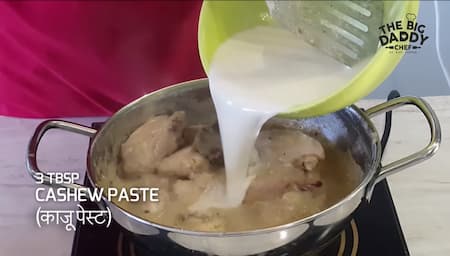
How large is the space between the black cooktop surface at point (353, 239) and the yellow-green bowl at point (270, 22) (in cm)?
19

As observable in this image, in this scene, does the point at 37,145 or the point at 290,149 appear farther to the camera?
A: the point at 290,149

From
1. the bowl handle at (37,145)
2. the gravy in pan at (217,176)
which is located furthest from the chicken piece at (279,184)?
the bowl handle at (37,145)

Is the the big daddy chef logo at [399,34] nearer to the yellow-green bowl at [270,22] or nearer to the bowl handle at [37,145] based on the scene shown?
the yellow-green bowl at [270,22]

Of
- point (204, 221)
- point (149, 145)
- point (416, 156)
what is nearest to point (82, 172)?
point (149, 145)

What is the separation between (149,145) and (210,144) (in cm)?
10

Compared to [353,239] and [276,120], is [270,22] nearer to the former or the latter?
[276,120]

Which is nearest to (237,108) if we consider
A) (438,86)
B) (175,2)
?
(175,2)

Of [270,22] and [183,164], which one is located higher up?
[270,22]

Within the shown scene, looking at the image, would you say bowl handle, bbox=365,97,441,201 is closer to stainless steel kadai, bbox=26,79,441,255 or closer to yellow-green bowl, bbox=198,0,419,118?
stainless steel kadai, bbox=26,79,441,255

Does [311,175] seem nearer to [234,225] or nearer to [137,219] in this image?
[234,225]

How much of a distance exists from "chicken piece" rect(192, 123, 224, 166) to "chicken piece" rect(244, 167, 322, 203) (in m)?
0.08

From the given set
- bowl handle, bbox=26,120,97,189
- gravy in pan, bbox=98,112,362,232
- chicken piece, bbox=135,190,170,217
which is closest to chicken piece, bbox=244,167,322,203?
gravy in pan, bbox=98,112,362,232

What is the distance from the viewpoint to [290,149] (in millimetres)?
1019

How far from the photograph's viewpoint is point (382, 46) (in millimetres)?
774
